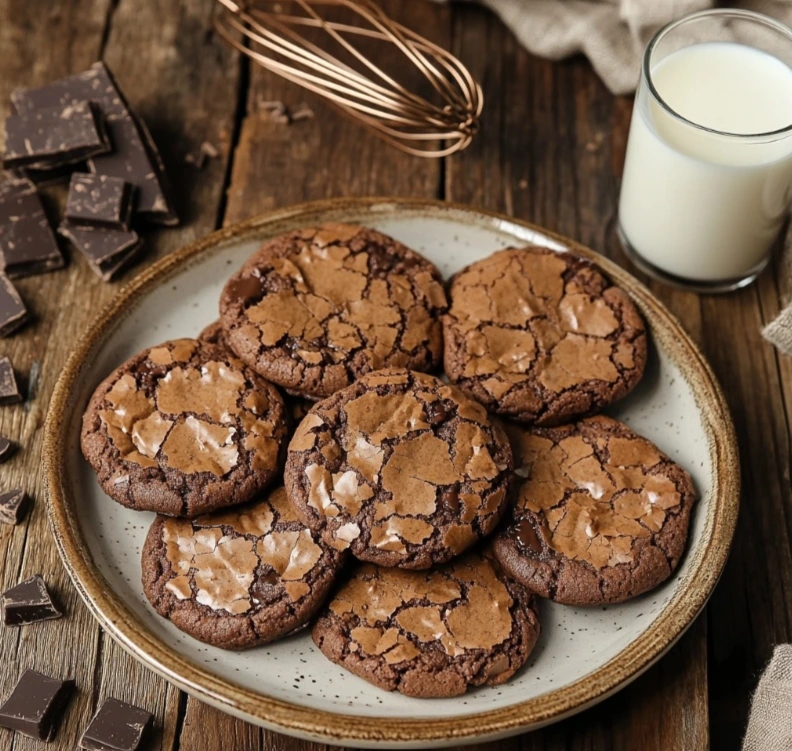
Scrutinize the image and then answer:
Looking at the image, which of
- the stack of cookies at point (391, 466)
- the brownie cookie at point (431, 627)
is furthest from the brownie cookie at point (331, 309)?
the brownie cookie at point (431, 627)

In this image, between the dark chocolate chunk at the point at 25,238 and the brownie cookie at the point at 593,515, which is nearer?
the brownie cookie at the point at 593,515

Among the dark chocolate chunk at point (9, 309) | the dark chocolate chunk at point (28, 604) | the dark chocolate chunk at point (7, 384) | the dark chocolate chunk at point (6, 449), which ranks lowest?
the dark chocolate chunk at point (28, 604)

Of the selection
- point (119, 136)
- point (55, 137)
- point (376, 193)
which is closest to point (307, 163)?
point (376, 193)

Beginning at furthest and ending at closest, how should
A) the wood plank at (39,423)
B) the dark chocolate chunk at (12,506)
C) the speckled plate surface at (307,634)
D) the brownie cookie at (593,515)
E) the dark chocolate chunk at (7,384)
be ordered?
1. the dark chocolate chunk at (7,384)
2. the dark chocolate chunk at (12,506)
3. the wood plank at (39,423)
4. the brownie cookie at (593,515)
5. the speckled plate surface at (307,634)

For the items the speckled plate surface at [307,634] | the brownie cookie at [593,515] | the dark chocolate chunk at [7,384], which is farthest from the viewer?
the dark chocolate chunk at [7,384]

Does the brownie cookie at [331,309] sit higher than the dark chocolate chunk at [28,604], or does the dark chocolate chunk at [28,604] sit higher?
the brownie cookie at [331,309]

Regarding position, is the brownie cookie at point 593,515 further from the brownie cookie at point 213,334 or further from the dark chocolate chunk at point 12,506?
the dark chocolate chunk at point 12,506

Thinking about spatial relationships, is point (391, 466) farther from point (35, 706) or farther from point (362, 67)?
point (362, 67)
